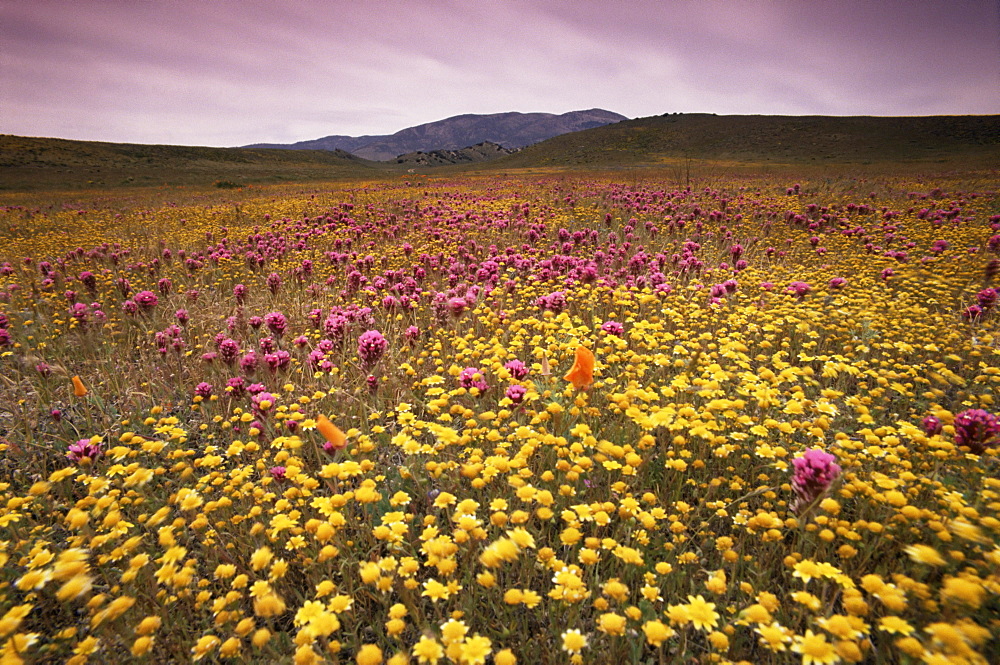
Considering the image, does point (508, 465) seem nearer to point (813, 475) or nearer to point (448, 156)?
point (813, 475)

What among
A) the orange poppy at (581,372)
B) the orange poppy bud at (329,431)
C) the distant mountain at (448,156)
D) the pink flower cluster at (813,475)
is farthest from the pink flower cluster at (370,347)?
the distant mountain at (448,156)

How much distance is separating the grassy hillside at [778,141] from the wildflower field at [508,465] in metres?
55.9

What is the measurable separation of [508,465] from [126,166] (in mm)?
84018

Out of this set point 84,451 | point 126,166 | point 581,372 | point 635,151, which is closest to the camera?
point 84,451

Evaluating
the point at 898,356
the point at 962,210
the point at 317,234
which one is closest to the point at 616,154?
the point at 962,210

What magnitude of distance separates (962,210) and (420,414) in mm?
15626

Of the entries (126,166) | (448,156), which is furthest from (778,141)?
(448,156)

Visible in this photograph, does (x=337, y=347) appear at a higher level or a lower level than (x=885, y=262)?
lower

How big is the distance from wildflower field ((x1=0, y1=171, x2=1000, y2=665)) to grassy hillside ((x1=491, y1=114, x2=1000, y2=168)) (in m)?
55.9

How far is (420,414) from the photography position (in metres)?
4.08

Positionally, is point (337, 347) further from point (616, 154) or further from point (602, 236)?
point (616, 154)

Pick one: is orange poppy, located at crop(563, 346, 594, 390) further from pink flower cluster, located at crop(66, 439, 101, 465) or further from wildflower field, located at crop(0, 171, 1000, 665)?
pink flower cluster, located at crop(66, 439, 101, 465)

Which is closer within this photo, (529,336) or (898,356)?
(898,356)

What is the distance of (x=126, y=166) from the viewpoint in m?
61.8
